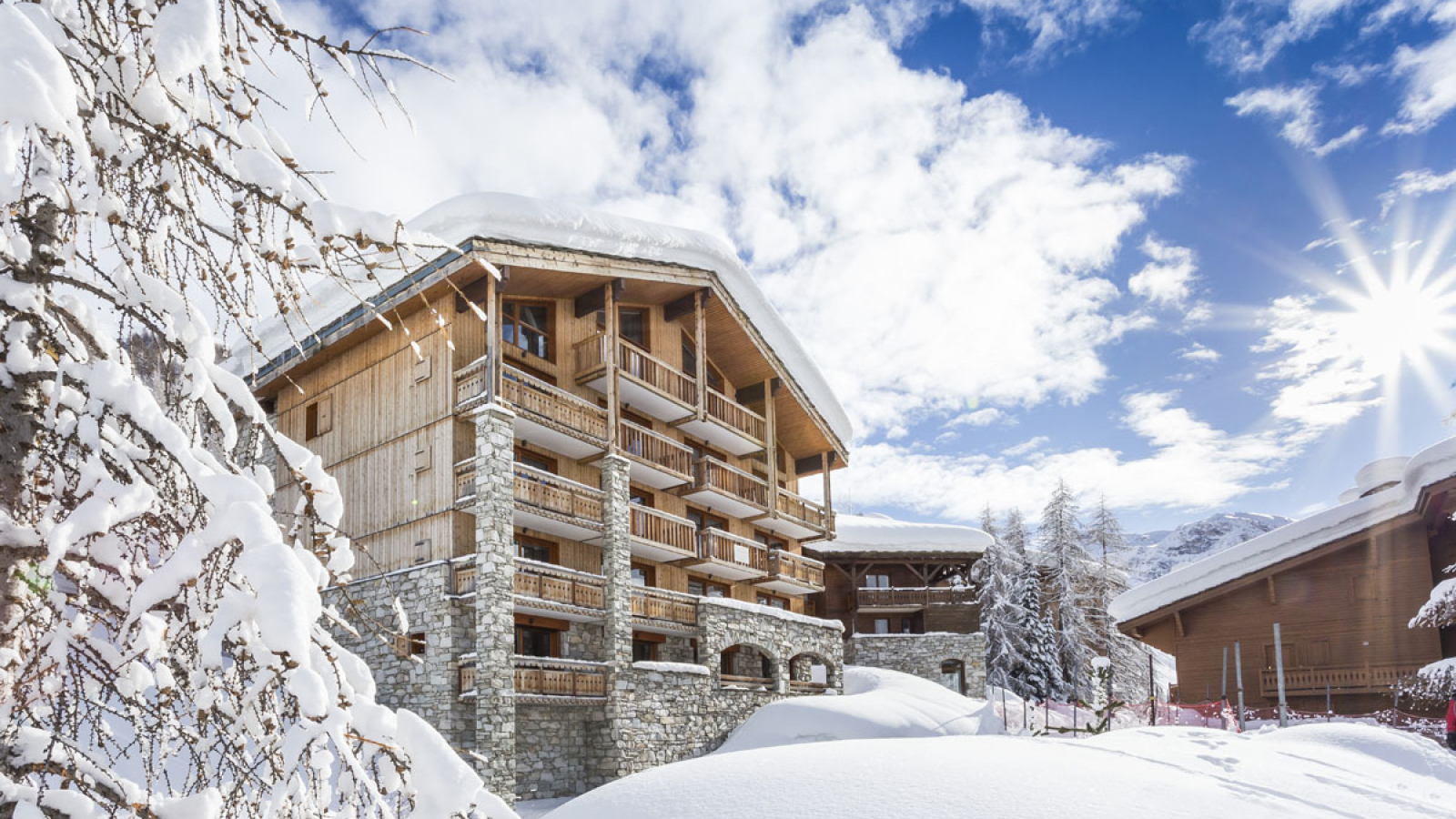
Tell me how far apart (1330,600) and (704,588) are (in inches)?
569

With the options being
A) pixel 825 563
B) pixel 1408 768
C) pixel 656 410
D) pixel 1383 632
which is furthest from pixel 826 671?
pixel 1408 768

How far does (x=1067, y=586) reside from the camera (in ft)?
146

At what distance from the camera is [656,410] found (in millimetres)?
23703

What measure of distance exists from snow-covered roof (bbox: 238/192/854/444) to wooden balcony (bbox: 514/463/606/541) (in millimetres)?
4322

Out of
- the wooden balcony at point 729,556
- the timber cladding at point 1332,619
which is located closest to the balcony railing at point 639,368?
the wooden balcony at point 729,556

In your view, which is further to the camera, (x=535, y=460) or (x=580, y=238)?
(x=535, y=460)

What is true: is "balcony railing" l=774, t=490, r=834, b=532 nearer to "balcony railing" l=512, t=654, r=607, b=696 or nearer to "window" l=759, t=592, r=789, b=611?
"window" l=759, t=592, r=789, b=611

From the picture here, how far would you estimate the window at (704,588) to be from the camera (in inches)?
989

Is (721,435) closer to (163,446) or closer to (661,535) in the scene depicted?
→ (661,535)

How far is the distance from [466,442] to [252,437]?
16255 millimetres

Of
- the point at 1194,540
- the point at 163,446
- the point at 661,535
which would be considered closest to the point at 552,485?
the point at 661,535

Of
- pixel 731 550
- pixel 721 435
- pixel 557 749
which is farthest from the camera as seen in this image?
pixel 721 435

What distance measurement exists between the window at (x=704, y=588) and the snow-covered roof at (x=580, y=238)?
6468mm

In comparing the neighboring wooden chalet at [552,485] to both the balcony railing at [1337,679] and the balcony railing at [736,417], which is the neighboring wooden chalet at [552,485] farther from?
the balcony railing at [1337,679]
